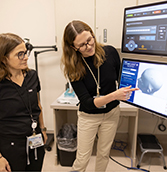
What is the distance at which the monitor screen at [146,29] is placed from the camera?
1.44 meters

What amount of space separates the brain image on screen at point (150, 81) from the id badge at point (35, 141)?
0.84 metres

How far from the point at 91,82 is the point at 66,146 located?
103 cm

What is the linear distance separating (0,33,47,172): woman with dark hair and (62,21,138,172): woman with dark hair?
1.07 feet

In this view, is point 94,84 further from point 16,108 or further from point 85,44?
point 16,108

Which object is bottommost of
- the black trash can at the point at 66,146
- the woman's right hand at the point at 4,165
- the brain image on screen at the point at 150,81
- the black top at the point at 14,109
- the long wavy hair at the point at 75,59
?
the black trash can at the point at 66,146

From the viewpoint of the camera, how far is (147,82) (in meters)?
1.31

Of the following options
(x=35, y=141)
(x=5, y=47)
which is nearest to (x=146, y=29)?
(x=5, y=47)

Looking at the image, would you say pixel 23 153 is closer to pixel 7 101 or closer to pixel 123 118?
pixel 7 101

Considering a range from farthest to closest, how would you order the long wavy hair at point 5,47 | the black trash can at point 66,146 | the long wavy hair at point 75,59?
1. the black trash can at point 66,146
2. the long wavy hair at point 75,59
3. the long wavy hair at point 5,47

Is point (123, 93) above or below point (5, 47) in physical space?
below

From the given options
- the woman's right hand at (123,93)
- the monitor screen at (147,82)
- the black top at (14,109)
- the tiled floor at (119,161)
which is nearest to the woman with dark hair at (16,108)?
the black top at (14,109)

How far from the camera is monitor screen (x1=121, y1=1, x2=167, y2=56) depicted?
4.73ft

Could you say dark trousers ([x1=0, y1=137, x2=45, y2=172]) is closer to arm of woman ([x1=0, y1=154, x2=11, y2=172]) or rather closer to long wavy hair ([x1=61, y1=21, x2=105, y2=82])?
arm of woman ([x1=0, y1=154, x2=11, y2=172])

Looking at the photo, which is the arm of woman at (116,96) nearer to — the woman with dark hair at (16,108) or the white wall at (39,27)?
the woman with dark hair at (16,108)
